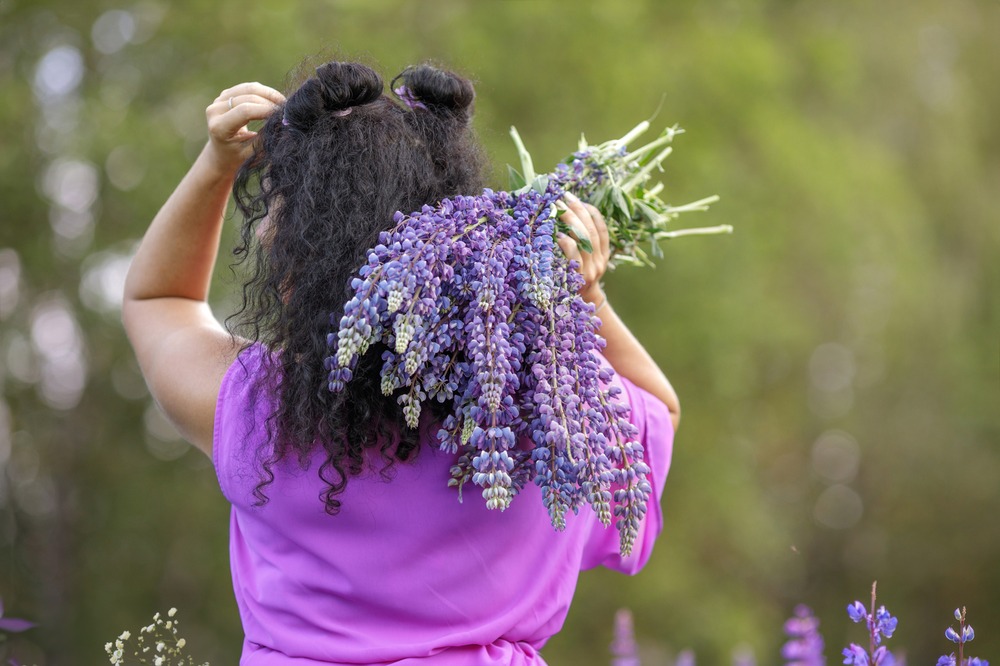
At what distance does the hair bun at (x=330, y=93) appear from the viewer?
1580 mm

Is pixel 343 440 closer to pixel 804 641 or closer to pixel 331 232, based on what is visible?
pixel 331 232

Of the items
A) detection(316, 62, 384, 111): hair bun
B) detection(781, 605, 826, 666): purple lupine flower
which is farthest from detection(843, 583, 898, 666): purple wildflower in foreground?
detection(316, 62, 384, 111): hair bun

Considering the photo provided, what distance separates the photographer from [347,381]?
4.90 ft

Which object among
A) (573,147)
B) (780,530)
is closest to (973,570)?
(780,530)

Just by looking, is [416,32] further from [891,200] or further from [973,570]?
[973,570]

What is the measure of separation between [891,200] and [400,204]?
1145cm

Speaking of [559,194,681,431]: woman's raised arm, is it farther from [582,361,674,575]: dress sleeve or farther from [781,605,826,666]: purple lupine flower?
[781,605,826,666]: purple lupine flower

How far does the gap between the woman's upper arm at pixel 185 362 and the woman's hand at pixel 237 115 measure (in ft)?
0.98

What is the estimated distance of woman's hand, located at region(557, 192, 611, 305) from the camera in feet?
5.33

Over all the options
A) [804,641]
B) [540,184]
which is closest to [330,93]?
[540,184]

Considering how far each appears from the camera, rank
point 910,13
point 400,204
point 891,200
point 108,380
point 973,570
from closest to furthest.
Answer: point 400,204 < point 108,380 < point 891,200 < point 910,13 < point 973,570

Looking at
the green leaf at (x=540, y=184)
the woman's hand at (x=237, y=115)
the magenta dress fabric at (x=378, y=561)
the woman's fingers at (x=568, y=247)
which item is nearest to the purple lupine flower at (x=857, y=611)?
the magenta dress fabric at (x=378, y=561)

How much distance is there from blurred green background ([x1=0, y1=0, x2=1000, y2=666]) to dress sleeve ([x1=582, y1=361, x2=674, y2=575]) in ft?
18.5

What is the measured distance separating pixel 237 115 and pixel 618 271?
25.3 feet
